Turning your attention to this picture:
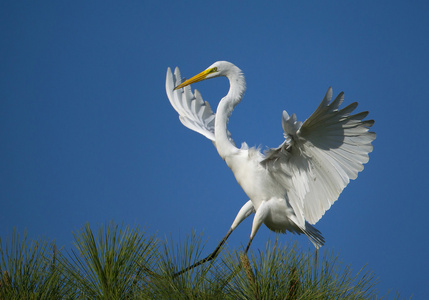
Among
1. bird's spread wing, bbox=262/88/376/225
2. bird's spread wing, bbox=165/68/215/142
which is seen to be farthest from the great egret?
bird's spread wing, bbox=165/68/215/142

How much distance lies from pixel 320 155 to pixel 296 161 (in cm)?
22

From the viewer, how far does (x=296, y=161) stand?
4047 millimetres

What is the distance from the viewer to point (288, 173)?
414 centimetres

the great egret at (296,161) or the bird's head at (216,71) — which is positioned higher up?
the bird's head at (216,71)

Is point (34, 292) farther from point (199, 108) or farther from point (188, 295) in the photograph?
point (199, 108)

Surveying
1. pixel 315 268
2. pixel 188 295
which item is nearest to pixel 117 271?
pixel 188 295

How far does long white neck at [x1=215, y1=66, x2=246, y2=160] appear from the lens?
4566mm

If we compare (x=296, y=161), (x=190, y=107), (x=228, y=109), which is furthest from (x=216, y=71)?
(x=296, y=161)

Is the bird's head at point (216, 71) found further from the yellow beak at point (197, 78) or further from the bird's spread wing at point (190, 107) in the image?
the bird's spread wing at point (190, 107)

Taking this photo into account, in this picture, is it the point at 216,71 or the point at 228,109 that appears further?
the point at 216,71

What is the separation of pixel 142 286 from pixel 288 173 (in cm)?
160

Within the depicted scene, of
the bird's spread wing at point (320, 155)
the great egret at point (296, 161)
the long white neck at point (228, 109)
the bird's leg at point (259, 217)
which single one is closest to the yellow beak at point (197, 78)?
the great egret at point (296, 161)

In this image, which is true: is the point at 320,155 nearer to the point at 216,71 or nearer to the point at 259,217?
the point at 259,217

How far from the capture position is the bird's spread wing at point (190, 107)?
17.2 ft
